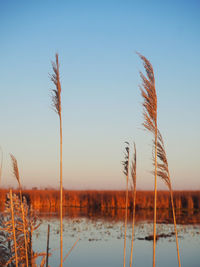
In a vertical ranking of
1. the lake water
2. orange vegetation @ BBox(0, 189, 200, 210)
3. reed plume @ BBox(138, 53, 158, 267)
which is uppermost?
reed plume @ BBox(138, 53, 158, 267)

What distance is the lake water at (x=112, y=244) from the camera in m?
12.3

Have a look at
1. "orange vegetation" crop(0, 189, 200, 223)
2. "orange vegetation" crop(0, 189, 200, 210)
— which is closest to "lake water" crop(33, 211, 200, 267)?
"orange vegetation" crop(0, 189, 200, 223)

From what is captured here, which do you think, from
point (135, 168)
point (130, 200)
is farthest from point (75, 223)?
point (135, 168)

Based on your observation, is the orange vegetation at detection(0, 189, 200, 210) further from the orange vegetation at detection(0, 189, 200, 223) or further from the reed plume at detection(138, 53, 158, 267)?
the reed plume at detection(138, 53, 158, 267)

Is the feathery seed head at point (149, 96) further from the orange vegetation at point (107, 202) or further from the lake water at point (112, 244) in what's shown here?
the orange vegetation at point (107, 202)

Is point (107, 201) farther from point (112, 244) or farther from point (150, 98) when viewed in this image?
point (150, 98)

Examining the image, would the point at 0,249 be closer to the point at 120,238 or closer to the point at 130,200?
the point at 120,238

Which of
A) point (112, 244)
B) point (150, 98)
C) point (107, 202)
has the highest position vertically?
point (150, 98)

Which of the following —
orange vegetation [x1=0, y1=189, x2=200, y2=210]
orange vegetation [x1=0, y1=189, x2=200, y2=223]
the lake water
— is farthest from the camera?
orange vegetation [x1=0, y1=189, x2=200, y2=210]

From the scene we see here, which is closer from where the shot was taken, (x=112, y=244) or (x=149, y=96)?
(x=149, y=96)

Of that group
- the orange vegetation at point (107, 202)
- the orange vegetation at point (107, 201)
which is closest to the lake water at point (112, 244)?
the orange vegetation at point (107, 202)

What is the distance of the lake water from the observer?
12.3 m

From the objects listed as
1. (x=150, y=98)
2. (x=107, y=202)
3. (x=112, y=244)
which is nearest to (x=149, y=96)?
(x=150, y=98)

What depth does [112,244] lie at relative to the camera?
47.6 ft
